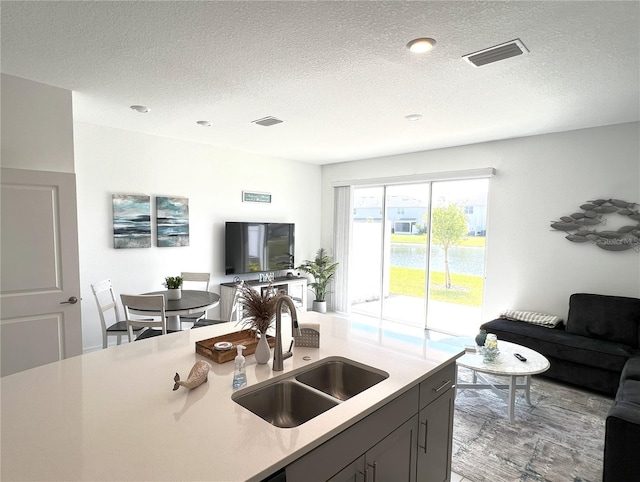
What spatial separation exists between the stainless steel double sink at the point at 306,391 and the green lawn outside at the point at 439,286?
3663 mm

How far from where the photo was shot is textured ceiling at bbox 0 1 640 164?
1.80 meters

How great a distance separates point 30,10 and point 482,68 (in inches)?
110

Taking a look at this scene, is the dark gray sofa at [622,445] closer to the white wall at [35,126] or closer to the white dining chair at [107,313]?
the white dining chair at [107,313]

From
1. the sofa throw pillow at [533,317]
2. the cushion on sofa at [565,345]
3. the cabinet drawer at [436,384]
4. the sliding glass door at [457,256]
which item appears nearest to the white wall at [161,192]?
the sliding glass door at [457,256]

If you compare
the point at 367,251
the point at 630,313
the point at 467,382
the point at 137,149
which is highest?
the point at 137,149

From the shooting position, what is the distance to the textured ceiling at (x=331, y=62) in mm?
1803

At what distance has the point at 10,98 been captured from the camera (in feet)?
8.64

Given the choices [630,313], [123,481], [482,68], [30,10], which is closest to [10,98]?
[30,10]

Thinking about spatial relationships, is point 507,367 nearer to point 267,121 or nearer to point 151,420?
point 151,420

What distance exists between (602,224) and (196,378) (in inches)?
174

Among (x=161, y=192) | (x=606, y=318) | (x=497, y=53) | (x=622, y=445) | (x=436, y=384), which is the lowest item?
(x=622, y=445)

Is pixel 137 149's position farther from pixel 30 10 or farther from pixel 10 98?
pixel 30 10

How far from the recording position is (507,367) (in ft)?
9.31

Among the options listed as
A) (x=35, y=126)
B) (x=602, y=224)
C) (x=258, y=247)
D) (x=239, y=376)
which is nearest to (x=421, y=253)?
(x=602, y=224)
